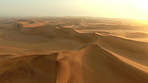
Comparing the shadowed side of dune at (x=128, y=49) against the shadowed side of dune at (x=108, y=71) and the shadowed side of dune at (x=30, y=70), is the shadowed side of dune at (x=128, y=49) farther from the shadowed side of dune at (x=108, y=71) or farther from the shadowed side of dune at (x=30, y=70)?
the shadowed side of dune at (x=30, y=70)

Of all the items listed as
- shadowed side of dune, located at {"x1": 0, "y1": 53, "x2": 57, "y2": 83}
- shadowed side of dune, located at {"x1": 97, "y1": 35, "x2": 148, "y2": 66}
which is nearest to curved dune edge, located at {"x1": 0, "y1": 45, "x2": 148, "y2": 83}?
shadowed side of dune, located at {"x1": 0, "y1": 53, "x2": 57, "y2": 83}

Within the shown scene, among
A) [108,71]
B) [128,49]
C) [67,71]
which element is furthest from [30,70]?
[128,49]

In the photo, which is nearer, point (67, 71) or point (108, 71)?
point (67, 71)

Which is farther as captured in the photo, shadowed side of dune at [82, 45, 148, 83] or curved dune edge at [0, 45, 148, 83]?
shadowed side of dune at [82, 45, 148, 83]

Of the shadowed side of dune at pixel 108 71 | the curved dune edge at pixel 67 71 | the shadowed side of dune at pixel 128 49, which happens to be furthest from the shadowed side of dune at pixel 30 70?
the shadowed side of dune at pixel 128 49

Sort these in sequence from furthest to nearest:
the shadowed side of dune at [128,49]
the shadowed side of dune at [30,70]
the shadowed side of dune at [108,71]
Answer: the shadowed side of dune at [128,49]
the shadowed side of dune at [108,71]
the shadowed side of dune at [30,70]

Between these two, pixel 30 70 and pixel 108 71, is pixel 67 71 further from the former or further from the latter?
pixel 108 71

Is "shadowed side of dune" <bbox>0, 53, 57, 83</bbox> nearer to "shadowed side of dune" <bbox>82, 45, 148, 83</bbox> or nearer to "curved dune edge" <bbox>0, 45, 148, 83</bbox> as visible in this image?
"curved dune edge" <bbox>0, 45, 148, 83</bbox>

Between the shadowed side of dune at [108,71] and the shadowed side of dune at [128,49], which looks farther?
the shadowed side of dune at [128,49]

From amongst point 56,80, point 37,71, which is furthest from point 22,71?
point 56,80
